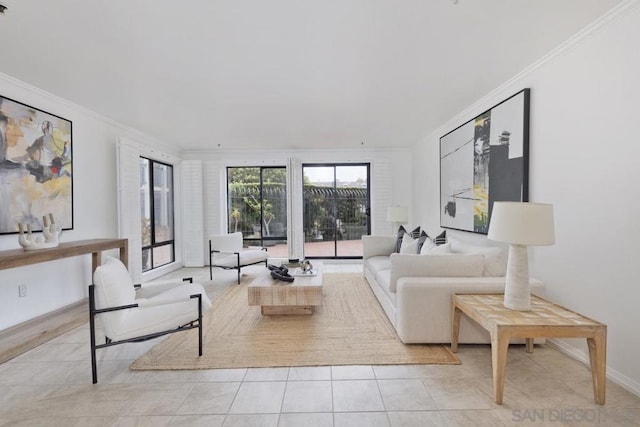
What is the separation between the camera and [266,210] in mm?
7215

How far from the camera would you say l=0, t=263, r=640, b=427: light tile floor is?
1.91 meters

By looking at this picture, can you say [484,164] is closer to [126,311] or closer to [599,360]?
[599,360]

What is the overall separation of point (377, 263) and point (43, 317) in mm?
4152

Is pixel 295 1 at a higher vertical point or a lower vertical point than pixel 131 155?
higher

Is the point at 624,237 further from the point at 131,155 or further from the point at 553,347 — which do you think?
the point at 131,155

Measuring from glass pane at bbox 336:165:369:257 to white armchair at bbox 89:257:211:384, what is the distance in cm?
482

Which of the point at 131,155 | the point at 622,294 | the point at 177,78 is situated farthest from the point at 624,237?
the point at 131,155

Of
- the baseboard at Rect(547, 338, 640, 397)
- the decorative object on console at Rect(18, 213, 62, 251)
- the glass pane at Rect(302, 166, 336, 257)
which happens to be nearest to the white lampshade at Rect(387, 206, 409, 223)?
the glass pane at Rect(302, 166, 336, 257)

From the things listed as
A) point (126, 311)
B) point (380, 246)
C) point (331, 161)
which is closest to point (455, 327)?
point (380, 246)

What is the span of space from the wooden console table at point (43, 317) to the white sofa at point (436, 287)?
3410mm

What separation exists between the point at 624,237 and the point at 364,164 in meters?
5.29

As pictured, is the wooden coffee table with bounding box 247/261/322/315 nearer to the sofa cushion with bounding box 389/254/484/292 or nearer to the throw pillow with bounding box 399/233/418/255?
the sofa cushion with bounding box 389/254/484/292

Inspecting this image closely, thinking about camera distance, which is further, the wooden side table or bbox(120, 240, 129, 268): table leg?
bbox(120, 240, 129, 268): table leg

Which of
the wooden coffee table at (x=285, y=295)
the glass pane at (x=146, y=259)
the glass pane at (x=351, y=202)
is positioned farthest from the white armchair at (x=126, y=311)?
the glass pane at (x=351, y=202)
